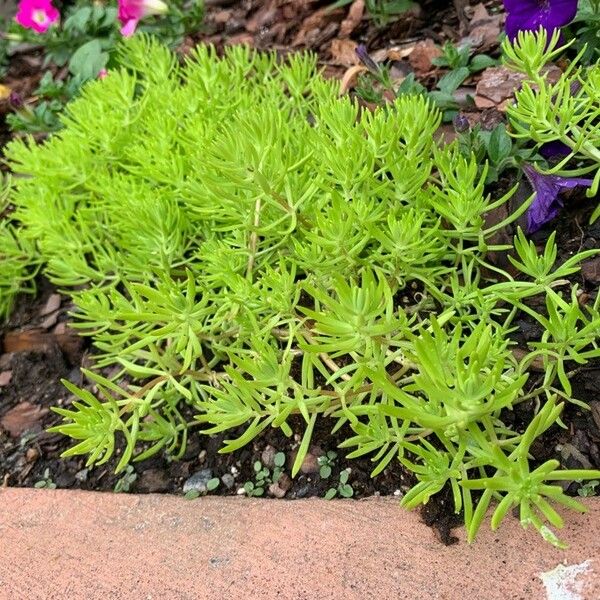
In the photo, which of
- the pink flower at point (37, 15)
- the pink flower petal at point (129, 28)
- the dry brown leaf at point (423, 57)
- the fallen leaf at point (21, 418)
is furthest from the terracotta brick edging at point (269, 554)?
the pink flower at point (37, 15)

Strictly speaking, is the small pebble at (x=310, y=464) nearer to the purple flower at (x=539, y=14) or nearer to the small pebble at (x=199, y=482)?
the small pebble at (x=199, y=482)

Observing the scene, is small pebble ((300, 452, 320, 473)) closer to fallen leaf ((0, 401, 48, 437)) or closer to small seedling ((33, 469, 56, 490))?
small seedling ((33, 469, 56, 490))

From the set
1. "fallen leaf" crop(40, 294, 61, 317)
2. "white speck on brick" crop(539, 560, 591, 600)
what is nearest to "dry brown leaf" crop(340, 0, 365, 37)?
"fallen leaf" crop(40, 294, 61, 317)

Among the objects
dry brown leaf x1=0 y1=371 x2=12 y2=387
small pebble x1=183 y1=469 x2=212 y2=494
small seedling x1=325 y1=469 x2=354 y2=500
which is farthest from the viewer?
dry brown leaf x1=0 y1=371 x2=12 y2=387

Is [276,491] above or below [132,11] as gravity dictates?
below

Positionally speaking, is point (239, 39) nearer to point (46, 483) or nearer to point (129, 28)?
point (129, 28)

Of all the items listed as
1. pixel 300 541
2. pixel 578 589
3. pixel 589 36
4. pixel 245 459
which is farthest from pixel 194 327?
pixel 589 36

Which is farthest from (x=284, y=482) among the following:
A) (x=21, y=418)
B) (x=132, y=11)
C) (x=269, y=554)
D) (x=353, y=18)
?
(x=132, y=11)
